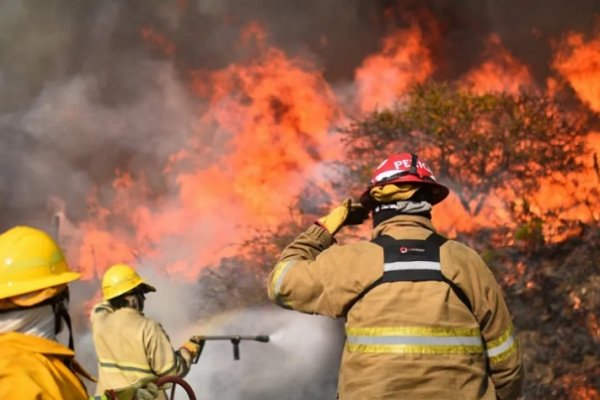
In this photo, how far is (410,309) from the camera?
2670mm

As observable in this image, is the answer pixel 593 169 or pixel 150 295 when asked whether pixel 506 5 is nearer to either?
pixel 593 169

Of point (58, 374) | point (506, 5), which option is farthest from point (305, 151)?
point (58, 374)

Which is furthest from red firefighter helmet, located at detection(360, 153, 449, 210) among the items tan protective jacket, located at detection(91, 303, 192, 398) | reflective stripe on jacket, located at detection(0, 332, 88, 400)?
tan protective jacket, located at detection(91, 303, 192, 398)

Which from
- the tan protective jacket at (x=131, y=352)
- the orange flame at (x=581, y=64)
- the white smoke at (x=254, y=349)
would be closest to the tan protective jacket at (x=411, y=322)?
the tan protective jacket at (x=131, y=352)

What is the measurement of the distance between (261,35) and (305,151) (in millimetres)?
2057

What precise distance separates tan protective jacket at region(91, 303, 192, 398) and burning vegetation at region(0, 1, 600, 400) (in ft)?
18.8

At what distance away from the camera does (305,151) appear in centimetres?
1117

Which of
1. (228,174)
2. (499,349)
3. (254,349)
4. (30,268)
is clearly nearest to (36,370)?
(30,268)

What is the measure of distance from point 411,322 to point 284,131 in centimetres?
873

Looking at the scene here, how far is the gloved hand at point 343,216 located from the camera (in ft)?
10.4

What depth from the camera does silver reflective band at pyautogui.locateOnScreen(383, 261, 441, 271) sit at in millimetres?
2717

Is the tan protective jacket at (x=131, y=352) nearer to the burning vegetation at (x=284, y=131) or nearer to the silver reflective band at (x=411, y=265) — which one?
the silver reflective band at (x=411, y=265)

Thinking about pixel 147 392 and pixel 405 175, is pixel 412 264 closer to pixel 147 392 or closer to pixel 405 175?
pixel 405 175

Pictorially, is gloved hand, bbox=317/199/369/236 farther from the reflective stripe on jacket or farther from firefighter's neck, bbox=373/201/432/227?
the reflective stripe on jacket
